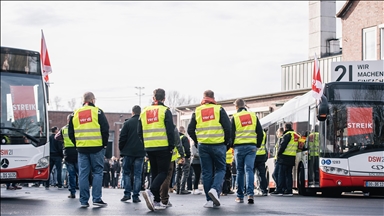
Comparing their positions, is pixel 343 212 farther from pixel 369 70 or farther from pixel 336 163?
pixel 369 70

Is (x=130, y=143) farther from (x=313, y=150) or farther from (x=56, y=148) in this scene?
(x=56, y=148)

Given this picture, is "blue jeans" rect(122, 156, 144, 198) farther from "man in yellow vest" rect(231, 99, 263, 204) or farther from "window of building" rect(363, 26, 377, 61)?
"window of building" rect(363, 26, 377, 61)

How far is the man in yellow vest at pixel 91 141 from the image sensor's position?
13.5m

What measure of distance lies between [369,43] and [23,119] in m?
24.1

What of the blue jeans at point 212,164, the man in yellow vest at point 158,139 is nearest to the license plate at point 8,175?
the man in yellow vest at point 158,139

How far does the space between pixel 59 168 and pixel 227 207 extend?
38.1 feet

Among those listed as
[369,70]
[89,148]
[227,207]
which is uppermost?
[369,70]

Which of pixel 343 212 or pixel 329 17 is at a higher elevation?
pixel 329 17

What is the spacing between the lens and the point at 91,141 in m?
13.4

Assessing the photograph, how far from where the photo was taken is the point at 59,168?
78.3 ft

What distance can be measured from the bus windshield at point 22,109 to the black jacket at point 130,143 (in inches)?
96.7

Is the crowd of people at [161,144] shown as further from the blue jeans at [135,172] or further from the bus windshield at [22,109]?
the bus windshield at [22,109]

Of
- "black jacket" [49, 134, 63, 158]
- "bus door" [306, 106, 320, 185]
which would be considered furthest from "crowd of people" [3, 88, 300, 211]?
"black jacket" [49, 134, 63, 158]

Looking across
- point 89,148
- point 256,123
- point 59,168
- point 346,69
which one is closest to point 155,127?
point 89,148
